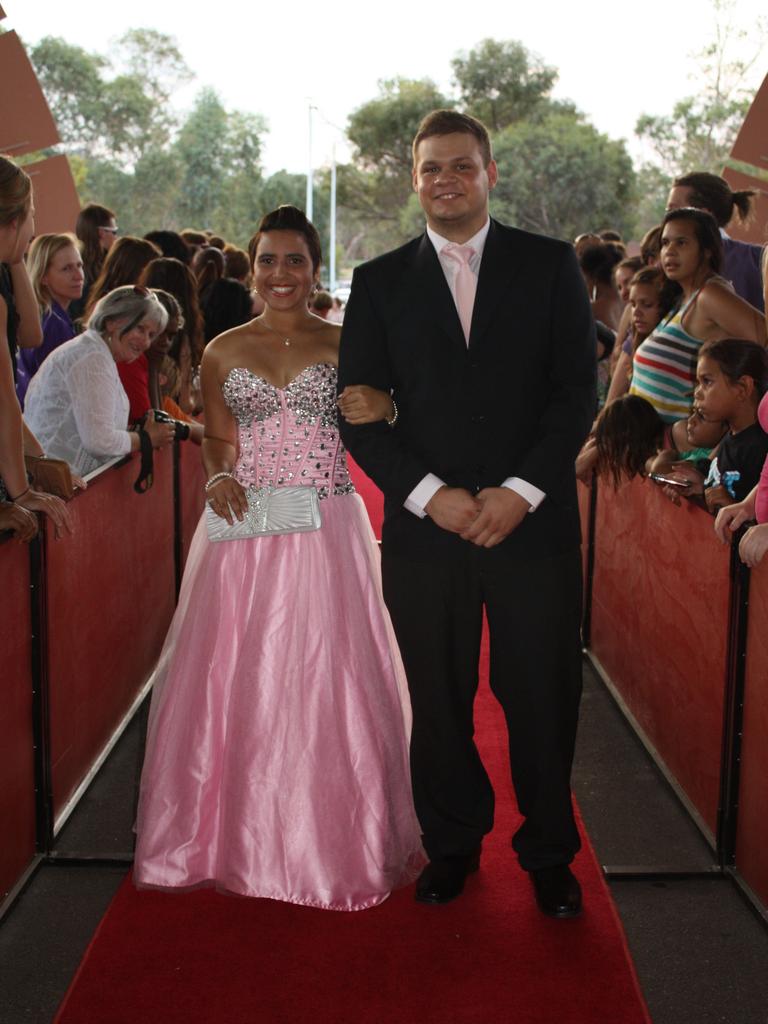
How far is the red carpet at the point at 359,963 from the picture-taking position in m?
2.88

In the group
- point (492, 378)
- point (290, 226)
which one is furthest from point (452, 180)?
point (290, 226)

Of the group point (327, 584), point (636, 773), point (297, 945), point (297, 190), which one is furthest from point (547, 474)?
point (297, 190)

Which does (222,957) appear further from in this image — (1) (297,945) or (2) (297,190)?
(2) (297,190)

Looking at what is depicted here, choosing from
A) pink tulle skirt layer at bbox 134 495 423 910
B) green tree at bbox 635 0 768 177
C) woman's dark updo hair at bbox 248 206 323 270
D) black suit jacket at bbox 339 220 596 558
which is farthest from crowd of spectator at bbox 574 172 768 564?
green tree at bbox 635 0 768 177

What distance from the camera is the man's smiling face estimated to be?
10.3 ft

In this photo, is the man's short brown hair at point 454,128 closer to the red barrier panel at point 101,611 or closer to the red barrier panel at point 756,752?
the red barrier panel at point 756,752

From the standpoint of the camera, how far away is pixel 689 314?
500cm

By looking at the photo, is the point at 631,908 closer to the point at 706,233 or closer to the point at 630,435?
the point at 630,435

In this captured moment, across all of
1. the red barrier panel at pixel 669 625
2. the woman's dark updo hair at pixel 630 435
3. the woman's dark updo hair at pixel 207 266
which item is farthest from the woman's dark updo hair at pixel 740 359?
the woman's dark updo hair at pixel 207 266

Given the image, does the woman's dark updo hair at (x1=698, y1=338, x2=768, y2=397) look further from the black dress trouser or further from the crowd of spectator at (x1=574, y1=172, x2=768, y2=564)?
the black dress trouser

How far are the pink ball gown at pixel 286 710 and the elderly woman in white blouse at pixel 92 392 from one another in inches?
45.5

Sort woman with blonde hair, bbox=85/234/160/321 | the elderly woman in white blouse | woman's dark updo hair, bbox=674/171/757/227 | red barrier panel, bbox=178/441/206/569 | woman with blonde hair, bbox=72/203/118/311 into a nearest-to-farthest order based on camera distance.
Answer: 1. the elderly woman in white blouse
2. woman's dark updo hair, bbox=674/171/757/227
3. red barrier panel, bbox=178/441/206/569
4. woman with blonde hair, bbox=85/234/160/321
5. woman with blonde hair, bbox=72/203/118/311

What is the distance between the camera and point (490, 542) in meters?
3.11

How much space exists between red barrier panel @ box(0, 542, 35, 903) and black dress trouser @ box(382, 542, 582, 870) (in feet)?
3.46
